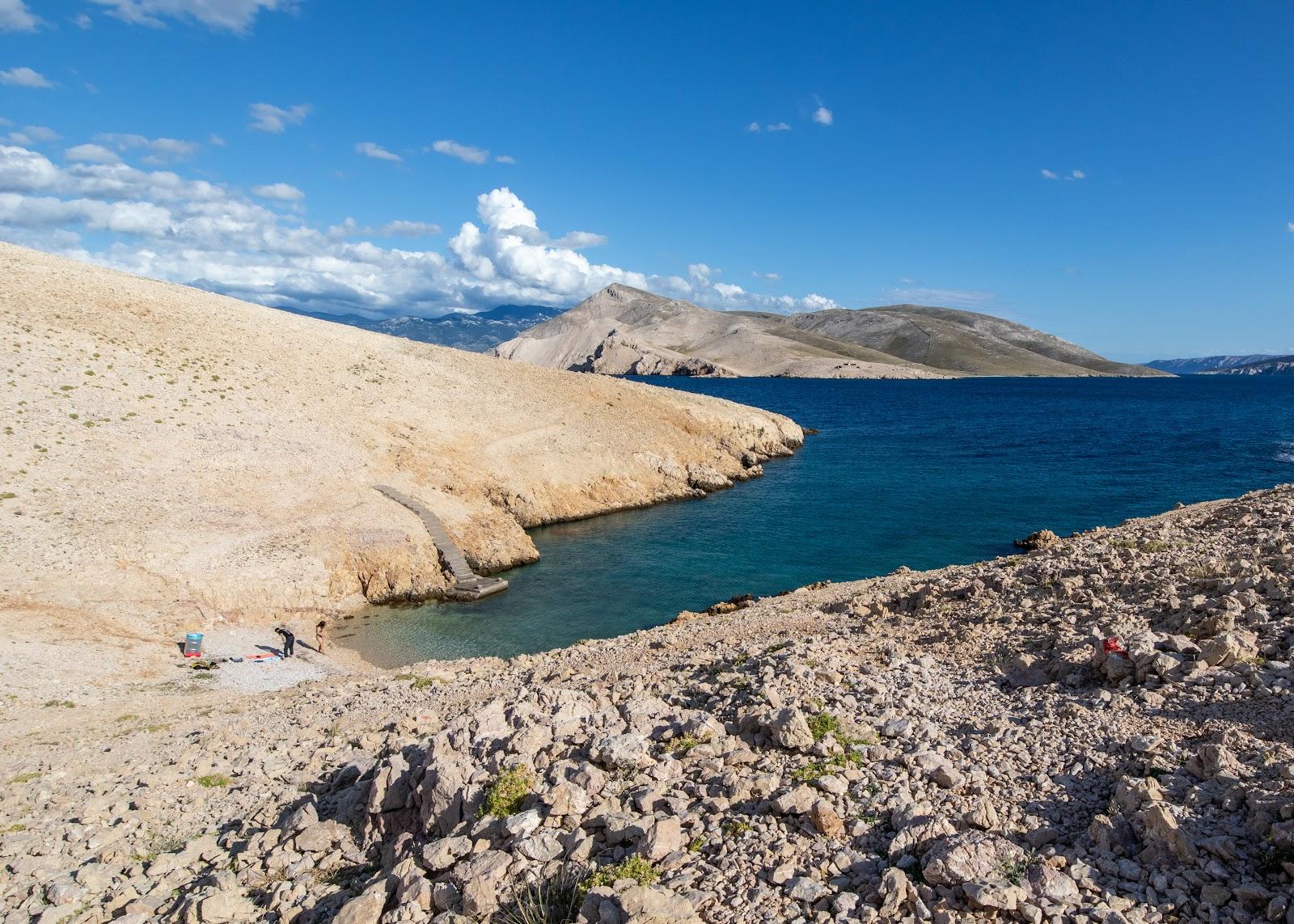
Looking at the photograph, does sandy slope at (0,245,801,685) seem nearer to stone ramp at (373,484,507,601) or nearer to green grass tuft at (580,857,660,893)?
stone ramp at (373,484,507,601)

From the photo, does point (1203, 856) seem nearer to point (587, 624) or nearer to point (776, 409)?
point (587, 624)

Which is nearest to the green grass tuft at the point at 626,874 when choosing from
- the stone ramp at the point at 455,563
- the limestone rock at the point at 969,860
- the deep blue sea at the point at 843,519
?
the limestone rock at the point at 969,860

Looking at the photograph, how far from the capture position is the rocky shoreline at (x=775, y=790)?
710 cm

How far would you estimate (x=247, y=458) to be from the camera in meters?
35.8

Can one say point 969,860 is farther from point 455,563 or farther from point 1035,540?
point 1035,540

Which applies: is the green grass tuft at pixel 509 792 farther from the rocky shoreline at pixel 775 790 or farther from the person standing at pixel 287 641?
the person standing at pixel 287 641

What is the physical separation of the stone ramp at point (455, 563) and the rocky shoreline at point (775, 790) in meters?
14.9

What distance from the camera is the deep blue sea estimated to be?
29.0m

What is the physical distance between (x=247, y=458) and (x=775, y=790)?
3511 cm

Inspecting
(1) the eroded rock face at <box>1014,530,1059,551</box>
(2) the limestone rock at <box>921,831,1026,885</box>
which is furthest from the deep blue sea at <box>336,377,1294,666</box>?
(2) the limestone rock at <box>921,831,1026,885</box>

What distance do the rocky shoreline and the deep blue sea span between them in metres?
12.4

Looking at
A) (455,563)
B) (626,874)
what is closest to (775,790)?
(626,874)

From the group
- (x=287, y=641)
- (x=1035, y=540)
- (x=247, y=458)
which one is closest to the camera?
(x=287, y=641)

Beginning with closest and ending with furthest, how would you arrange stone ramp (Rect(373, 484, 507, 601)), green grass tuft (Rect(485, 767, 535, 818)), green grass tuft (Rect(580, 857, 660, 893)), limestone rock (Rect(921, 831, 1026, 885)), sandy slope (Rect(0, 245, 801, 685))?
limestone rock (Rect(921, 831, 1026, 885))
green grass tuft (Rect(580, 857, 660, 893))
green grass tuft (Rect(485, 767, 535, 818))
sandy slope (Rect(0, 245, 801, 685))
stone ramp (Rect(373, 484, 507, 601))
